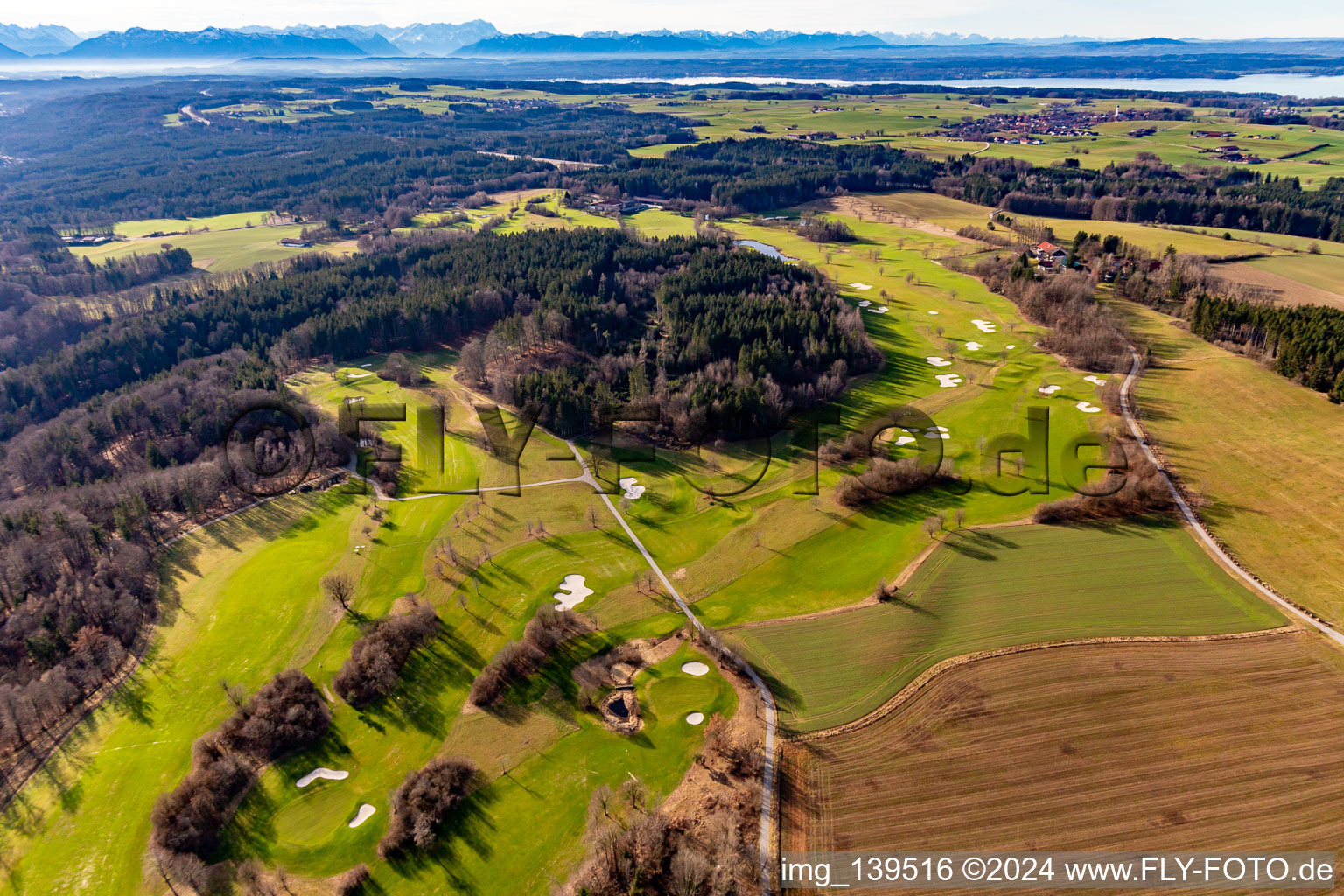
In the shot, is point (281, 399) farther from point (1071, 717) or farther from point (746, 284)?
point (1071, 717)

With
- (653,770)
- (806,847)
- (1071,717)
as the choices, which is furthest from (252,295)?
(1071,717)

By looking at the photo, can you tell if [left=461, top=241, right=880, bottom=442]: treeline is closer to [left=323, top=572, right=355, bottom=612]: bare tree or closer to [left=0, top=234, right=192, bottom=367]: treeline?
[left=323, top=572, right=355, bottom=612]: bare tree

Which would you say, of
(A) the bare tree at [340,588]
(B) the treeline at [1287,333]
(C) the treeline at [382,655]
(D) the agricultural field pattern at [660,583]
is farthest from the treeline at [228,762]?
(B) the treeline at [1287,333]

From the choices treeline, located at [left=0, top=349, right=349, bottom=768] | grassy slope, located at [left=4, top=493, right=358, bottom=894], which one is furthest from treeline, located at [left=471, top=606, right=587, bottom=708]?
treeline, located at [left=0, top=349, right=349, bottom=768]

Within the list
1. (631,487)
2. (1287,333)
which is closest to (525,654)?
(631,487)

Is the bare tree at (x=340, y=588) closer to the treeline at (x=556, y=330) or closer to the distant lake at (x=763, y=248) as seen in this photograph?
the treeline at (x=556, y=330)

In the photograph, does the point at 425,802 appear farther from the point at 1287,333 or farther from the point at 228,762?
the point at 1287,333
